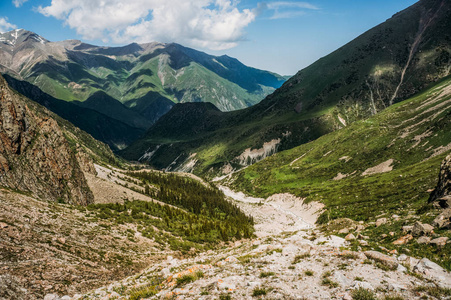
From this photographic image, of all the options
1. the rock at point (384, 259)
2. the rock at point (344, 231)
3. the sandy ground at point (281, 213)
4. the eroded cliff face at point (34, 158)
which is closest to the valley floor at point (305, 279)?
the rock at point (384, 259)

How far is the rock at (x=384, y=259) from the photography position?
57.7 ft

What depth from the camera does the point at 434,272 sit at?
53.1 feet

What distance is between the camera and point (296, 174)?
184 metres

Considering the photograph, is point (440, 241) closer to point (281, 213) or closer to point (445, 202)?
point (445, 202)

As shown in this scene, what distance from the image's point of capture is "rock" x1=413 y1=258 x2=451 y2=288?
1514 cm

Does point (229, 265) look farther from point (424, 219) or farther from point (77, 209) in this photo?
point (77, 209)

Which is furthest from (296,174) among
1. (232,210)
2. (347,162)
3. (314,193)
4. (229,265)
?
(229,265)

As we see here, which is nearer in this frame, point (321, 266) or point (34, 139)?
point (321, 266)

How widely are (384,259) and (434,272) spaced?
2.80 metres

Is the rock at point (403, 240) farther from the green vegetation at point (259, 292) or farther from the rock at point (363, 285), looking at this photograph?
the green vegetation at point (259, 292)

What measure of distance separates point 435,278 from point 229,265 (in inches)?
547

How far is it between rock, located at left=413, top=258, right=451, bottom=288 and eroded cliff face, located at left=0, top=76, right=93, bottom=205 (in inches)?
1996

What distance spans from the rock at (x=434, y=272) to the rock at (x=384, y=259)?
3.89 ft

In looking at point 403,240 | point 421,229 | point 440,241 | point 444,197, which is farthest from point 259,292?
point 444,197
